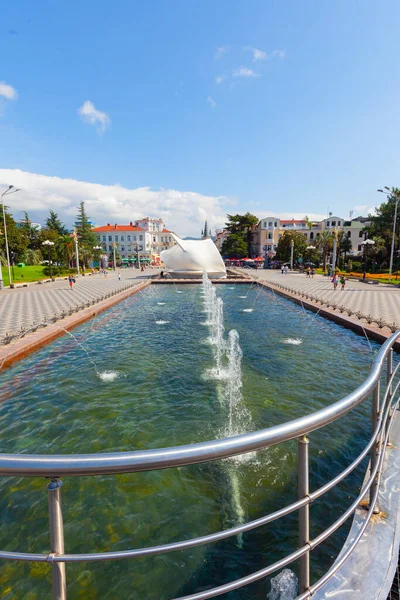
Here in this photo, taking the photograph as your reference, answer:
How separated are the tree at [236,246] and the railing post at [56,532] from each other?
7332 centimetres

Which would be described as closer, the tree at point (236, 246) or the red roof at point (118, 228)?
the tree at point (236, 246)

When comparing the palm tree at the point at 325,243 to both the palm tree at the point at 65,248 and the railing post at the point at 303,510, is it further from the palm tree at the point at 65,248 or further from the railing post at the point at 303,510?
the railing post at the point at 303,510

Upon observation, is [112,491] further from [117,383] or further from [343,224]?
[343,224]

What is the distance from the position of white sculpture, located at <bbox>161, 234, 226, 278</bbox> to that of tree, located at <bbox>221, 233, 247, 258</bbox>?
38456 mm

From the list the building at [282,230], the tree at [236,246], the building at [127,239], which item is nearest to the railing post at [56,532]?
the building at [282,230]

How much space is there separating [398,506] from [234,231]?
77.6m

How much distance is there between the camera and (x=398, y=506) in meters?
2.32

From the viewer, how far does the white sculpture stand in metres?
34.6

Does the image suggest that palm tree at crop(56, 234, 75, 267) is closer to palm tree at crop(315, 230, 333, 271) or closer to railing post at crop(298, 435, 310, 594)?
palm tree at crop(315, 230, 333, 271)

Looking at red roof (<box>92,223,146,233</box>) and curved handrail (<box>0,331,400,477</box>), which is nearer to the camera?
curved handrail (<box>0,331,400,477</box>)

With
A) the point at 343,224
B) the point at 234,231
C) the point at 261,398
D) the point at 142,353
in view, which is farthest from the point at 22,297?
the point at 343,224

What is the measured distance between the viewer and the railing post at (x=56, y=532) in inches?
43.6

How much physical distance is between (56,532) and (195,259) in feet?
111

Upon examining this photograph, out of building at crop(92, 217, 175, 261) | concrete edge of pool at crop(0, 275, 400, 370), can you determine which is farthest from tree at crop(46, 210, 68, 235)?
concrete edge of pool at crop(0, 275, 400, 370)
